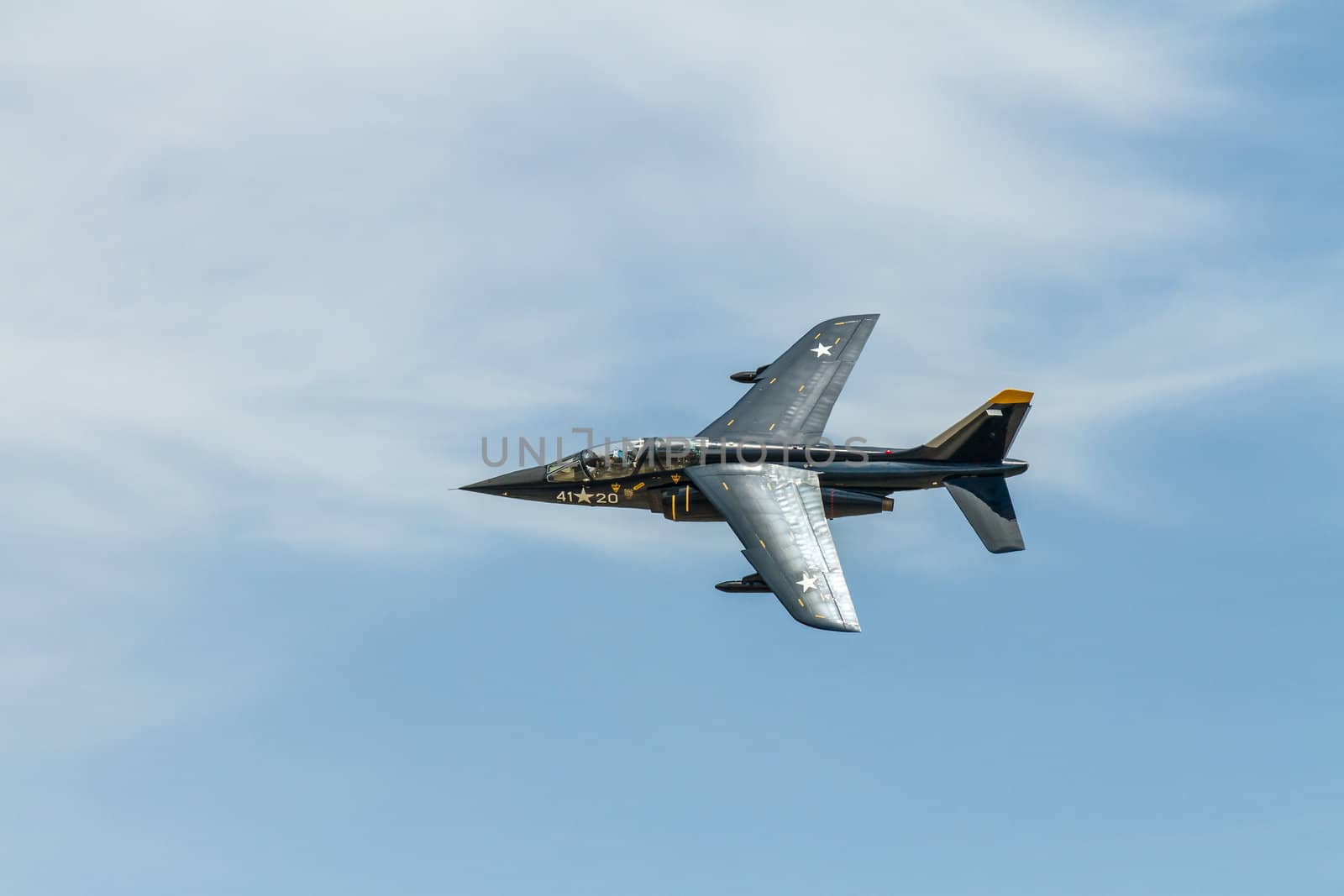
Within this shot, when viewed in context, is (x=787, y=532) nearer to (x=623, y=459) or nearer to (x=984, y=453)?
(x=623, y=459)

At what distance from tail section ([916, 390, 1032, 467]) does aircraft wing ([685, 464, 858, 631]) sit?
17.4 ft

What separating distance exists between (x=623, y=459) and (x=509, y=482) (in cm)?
467

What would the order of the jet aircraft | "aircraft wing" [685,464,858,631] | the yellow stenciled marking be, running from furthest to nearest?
the yellow stenciled marking
the jet aircraft
"aircraft wing" [685,464,858,631]

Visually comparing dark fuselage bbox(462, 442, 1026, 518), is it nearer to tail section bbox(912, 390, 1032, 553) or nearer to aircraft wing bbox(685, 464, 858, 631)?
tail section bbox(912, 390, 1032, 553)

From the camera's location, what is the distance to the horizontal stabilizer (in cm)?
5731

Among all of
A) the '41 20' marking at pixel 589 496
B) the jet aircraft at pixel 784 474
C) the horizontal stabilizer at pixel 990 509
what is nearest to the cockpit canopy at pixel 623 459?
the jet aircraft at pixel 784 474

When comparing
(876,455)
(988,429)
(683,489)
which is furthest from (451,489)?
(988,429)

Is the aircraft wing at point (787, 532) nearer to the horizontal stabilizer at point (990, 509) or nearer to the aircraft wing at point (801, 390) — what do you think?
the aircraft wing at point (801, 390)

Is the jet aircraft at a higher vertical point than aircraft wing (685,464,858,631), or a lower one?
higher

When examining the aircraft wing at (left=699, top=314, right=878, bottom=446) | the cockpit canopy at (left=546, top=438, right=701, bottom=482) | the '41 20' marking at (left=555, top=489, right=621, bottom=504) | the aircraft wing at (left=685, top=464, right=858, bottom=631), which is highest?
the aircraft wing at (left=699, top=314, right=878, bottom=446)

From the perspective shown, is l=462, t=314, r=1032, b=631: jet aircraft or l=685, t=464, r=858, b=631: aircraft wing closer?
l=685, t=464, r=858, b=631: aircraft wing

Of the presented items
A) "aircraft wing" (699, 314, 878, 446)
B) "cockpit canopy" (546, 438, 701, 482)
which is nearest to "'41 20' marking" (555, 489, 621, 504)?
"cockpit canopy" (546, 438, 701, 482)

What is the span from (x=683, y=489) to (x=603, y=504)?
10.9ft

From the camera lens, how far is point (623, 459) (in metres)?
59.1
